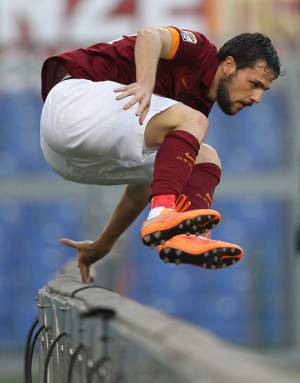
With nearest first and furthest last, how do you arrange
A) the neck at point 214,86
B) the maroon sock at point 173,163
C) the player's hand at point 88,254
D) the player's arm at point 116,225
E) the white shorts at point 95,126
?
the maroon sock at point 173,163 < the white shorts at point 95,126 < the neck at point 214,86 < the player's arm at point 116,225 < the player's hand at point 88,254

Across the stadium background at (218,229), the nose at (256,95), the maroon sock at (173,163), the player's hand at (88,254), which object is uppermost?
the nose at (256,95)

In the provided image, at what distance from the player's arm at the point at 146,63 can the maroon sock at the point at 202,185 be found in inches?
15.7

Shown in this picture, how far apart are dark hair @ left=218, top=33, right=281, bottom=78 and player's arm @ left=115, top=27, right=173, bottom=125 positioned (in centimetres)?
23

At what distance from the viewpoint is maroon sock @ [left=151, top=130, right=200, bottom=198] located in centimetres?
376

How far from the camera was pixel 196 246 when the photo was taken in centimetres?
355

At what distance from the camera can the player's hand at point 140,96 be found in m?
3.65

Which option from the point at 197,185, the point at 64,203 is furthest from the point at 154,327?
the point at 64,203

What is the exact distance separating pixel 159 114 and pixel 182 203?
30cm

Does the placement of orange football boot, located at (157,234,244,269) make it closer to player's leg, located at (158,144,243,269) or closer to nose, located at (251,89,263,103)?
player's leg, located at (158,144,243,269)

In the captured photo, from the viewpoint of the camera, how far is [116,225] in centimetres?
482

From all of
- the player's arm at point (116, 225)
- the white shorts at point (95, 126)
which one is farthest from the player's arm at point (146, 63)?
the player's arm at point (116, 225)

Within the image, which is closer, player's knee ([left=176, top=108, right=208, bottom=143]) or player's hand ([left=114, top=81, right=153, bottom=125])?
player's hand ([left=114, top=81, right=153, bottom=125])

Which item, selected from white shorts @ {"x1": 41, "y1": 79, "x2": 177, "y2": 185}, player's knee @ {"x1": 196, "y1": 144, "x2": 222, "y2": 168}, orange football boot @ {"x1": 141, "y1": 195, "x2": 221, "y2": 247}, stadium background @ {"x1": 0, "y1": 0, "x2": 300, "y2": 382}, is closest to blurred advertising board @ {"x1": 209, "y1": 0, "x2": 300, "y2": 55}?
stadium background @ {"x1": 0, "y1": 0, "x2": 300, "y2": 382}

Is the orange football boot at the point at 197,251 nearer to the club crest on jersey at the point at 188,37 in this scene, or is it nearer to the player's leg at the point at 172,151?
the player's leg at the point at 172,151
